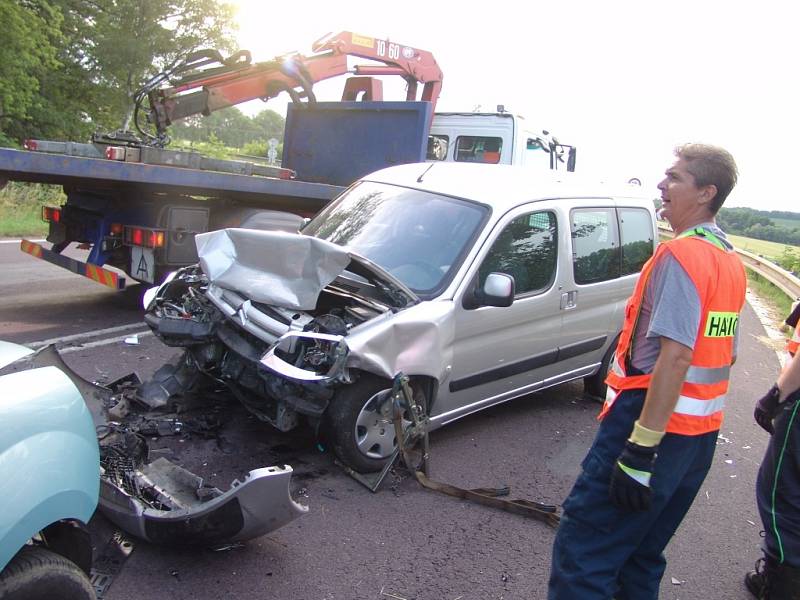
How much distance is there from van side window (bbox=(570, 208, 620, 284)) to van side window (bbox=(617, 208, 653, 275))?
0.42ft

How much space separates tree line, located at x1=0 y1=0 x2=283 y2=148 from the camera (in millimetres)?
20656

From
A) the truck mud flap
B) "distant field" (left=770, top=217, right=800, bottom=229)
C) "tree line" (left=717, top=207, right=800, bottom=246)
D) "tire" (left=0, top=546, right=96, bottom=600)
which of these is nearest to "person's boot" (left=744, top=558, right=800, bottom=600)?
"tire" (left=0, top=546, right=96, bottom=600)

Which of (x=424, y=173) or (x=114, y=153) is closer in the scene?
(x=424, y=173)

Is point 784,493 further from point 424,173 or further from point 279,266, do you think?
point 424,173

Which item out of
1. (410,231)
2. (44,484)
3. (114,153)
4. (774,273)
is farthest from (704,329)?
(774,273)

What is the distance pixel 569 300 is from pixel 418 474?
1.89 metres

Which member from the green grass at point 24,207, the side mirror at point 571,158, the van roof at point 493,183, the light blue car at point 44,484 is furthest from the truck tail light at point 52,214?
the side mirror at point 571,158

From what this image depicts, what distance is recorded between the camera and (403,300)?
396cm

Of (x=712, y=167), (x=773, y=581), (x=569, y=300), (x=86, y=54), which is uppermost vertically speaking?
(x=86, y=54)

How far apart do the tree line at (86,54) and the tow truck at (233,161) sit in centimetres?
1346

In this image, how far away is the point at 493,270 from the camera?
14.3 ft

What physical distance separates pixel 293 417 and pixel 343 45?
7.35 m

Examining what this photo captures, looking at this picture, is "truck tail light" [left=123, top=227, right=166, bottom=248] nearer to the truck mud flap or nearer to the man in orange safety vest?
the truck mud flap

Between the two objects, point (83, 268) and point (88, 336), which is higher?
point (83, 268)
